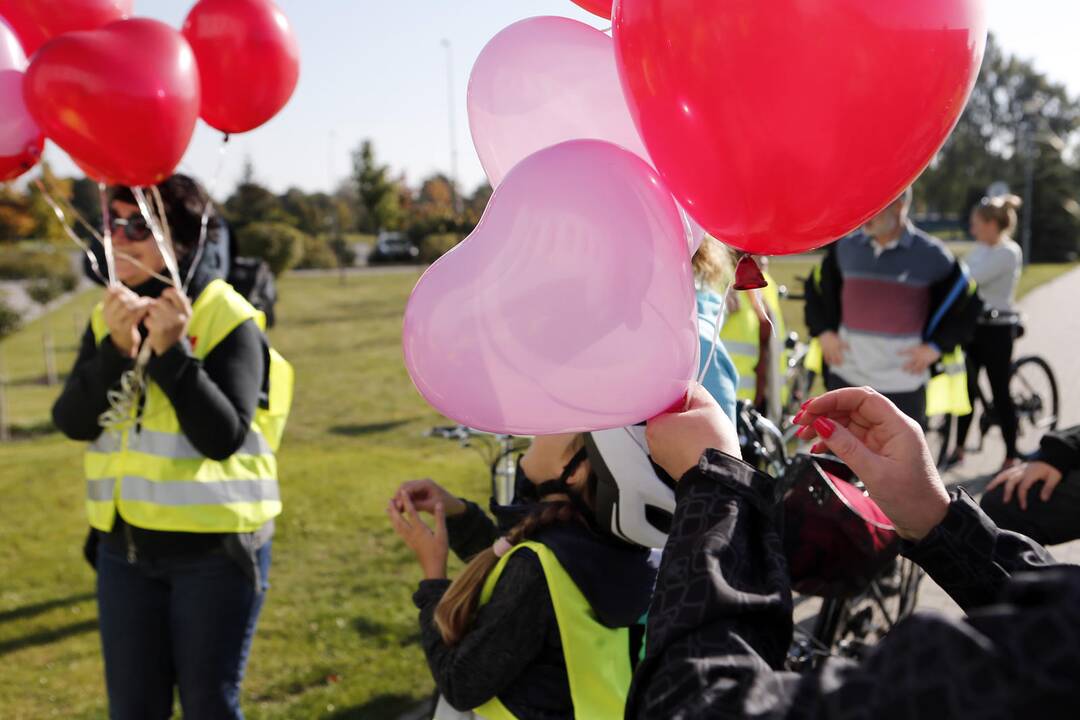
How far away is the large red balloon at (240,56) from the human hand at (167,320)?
630 millimetres

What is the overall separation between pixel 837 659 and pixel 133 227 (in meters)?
2.51

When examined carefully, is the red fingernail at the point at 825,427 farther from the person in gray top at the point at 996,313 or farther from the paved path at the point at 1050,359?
the person in gray top at the point at 996,313

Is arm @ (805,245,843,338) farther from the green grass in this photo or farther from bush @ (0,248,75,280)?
bush @ (0,248,75,280)

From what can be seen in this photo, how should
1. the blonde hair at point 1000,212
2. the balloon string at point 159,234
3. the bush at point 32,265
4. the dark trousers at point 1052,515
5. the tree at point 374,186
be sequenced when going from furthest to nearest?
the tree at point 374,186
the bush at point 32,265
the blonde hair at point 1000,212
the balloon string at point 159,234
the dark trousers at point 1052,515

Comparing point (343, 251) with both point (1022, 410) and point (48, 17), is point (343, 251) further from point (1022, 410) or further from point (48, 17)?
point (48, 17)

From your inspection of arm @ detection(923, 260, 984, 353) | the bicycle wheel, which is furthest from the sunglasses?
the bicycle wheel

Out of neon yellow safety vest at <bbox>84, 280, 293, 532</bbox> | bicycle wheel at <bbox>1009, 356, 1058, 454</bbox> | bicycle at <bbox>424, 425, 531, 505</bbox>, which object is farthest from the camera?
bicycle wheel at <bbox>1009, 356, 1058, 454</bbox>

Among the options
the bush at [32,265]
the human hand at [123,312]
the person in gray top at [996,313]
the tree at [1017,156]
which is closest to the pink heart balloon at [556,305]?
the human hand at [123,312]

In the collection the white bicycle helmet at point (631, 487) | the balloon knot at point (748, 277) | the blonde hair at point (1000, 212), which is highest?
the balloon knot at point (748, 277)

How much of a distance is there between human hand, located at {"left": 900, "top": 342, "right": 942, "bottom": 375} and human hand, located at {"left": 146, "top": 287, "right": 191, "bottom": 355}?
3752mm

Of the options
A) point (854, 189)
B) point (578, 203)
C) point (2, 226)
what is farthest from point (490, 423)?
point (2, 226)

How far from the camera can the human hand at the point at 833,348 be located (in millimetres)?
5074

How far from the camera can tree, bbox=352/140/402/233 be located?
24281 millimetres

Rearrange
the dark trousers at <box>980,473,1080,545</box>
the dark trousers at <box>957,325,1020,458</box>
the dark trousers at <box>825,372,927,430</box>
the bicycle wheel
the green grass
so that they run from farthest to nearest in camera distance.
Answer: the bicycle wheel → the dark trousers at <box>957,325,1020,458</box> → the dark trousers at <box>825,372,927,430</box> → the green grass → the dark trousers at <box>980,473,1080,545</box>
